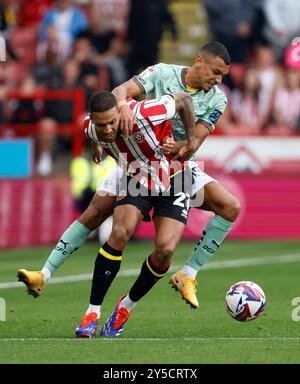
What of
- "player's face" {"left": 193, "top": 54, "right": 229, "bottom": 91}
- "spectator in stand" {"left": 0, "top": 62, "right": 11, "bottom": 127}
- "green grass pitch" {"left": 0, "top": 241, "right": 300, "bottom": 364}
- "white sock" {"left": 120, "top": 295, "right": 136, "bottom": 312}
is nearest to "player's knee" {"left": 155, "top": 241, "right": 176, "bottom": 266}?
"white sock" {"left": 120, "top": 295, "right": 136, "bottom": 312}

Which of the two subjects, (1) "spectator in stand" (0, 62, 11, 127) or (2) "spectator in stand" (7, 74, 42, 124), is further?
(2) "spectator in stand" (7, 74, 42, 124)

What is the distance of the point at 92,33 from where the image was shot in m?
22.6

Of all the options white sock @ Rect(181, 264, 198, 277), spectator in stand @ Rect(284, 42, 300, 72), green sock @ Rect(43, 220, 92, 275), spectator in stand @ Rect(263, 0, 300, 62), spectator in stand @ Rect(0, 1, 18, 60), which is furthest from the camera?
spectator in stand @ Rect(263, 0, 300, 62)

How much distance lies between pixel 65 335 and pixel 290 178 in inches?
426

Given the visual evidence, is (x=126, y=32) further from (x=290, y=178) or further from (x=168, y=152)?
(x=168, y=152)

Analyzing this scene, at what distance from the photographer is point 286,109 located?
71.0ft

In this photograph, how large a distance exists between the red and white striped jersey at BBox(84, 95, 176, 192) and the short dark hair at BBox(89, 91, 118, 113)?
315mm

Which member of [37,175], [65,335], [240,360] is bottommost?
[37,175]

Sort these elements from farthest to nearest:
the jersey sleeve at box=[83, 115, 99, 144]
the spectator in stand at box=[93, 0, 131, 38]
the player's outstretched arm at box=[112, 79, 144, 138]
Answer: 1. the spectator in stand at box=[93, 0, 131, 38]
2. the jersey sleeve at box=[83, 115, 99, 144]
3. the player's outstretched arm at box=[112, 79, 144, 138]

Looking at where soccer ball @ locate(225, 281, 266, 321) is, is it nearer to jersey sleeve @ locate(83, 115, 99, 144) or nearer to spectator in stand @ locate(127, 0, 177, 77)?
jersey sleeve @ locate(83, 115, 99, 144)

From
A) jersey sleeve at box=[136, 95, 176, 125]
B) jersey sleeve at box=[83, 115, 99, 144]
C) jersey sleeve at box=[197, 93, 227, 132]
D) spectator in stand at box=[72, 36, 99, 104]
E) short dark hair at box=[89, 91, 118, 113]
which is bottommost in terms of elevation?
spectator in stand at box=[72, 36, 99, 104]

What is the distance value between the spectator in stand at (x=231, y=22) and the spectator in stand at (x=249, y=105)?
90 cm

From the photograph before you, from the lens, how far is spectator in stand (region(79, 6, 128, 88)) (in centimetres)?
2184

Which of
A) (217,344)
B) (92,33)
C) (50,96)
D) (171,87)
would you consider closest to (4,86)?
(50,96)
